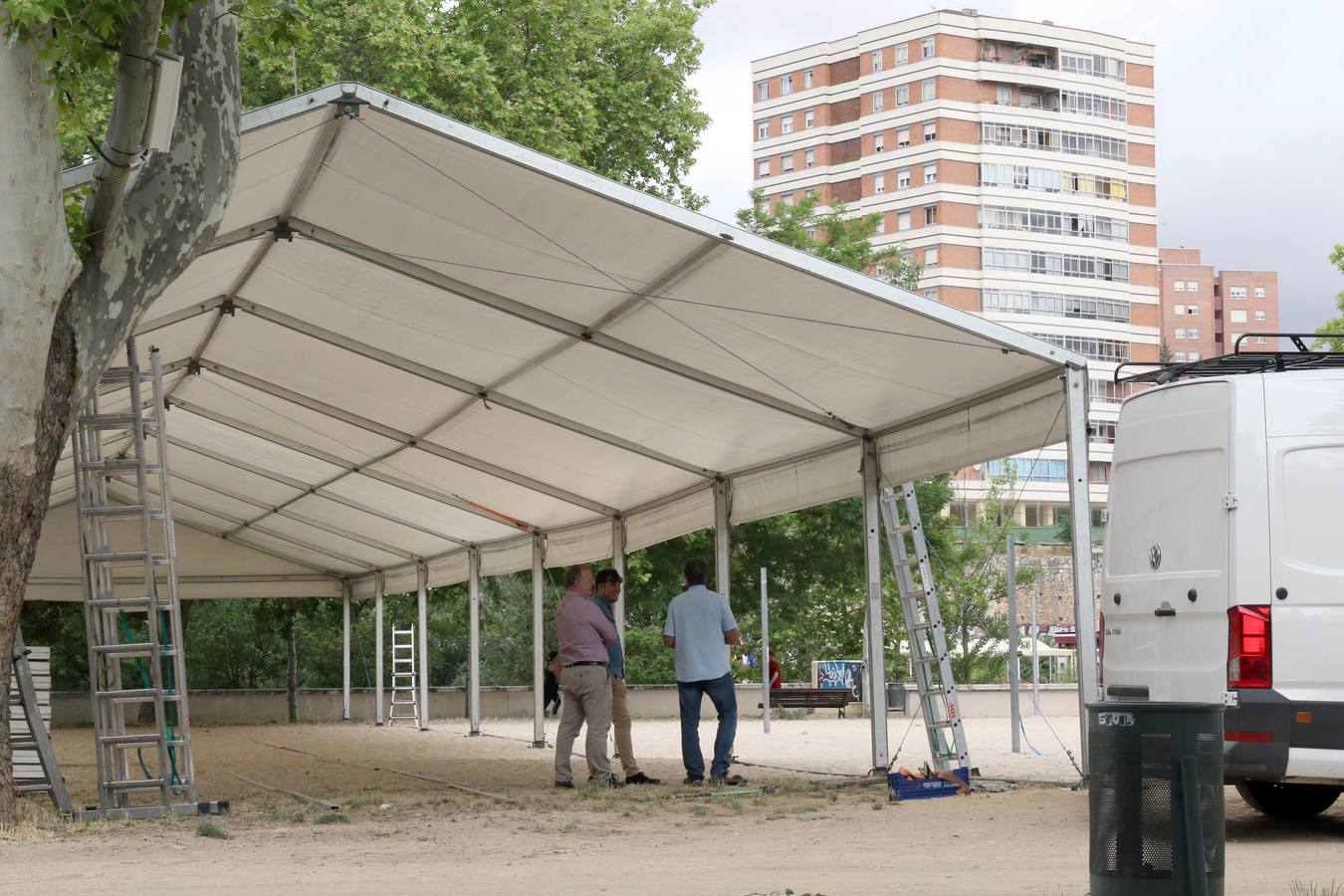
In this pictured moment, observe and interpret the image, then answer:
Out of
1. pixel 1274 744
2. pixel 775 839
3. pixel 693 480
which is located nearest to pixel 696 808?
pixel 775 839

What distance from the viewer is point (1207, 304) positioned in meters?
93.4

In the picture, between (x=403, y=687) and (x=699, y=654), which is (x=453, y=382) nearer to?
(x=699, y=654)

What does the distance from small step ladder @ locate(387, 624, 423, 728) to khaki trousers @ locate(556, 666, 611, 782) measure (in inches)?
522

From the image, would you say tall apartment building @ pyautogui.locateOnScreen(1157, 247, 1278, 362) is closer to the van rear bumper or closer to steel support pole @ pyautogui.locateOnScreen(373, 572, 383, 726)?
steel support pole @ pyautogui.locateOnScreen(373, 572, 383, 726)

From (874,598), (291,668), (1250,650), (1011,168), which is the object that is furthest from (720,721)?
(1011,168)

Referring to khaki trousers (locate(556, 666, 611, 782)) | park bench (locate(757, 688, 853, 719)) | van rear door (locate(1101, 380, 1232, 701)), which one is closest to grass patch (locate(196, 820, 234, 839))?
khaki trousers (locate(556, 666, 611, 782))

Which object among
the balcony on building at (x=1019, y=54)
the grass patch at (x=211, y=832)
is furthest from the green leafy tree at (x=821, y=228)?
the balcony on building at (x=1019, y=54)

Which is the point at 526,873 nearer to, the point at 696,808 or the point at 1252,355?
the point at 696,808

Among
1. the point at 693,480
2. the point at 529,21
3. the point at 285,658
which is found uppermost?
the point at 529,21

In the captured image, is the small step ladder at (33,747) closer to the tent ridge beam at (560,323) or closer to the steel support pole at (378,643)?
the tent ridge beam at (560,323)

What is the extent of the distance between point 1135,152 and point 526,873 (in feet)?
231

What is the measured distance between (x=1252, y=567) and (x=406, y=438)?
9.05 meters

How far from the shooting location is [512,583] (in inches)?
1300

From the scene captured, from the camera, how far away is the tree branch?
7902 mm
